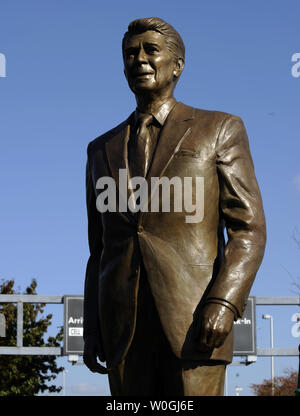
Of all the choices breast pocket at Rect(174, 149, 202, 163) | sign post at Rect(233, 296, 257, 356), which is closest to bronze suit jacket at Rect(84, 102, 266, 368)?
breast pocket at Rect(174, 149, 202, 163)

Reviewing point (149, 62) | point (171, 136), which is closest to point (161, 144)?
point (171, 136)

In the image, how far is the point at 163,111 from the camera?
205 inches

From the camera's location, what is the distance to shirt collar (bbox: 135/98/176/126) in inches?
203

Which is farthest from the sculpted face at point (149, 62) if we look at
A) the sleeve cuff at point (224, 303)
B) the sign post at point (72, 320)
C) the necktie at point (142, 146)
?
the sign post at point (72, 320)

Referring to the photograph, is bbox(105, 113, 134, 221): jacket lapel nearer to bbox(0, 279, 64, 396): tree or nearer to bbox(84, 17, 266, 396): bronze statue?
bbox(84, 17, 266, 396): bronze statue

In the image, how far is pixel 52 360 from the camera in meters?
35.2

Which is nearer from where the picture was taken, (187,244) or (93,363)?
(187,244)

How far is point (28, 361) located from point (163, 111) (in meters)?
30.0

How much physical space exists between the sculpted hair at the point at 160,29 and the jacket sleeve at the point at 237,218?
527 mm

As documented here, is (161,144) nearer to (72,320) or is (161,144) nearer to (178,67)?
(178,67)

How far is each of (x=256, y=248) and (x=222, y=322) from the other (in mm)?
487

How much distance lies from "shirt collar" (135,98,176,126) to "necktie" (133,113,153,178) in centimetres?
4

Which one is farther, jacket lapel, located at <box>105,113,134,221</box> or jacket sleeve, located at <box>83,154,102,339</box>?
jacket sleeve, located at <box>83,154,102,339</box>
